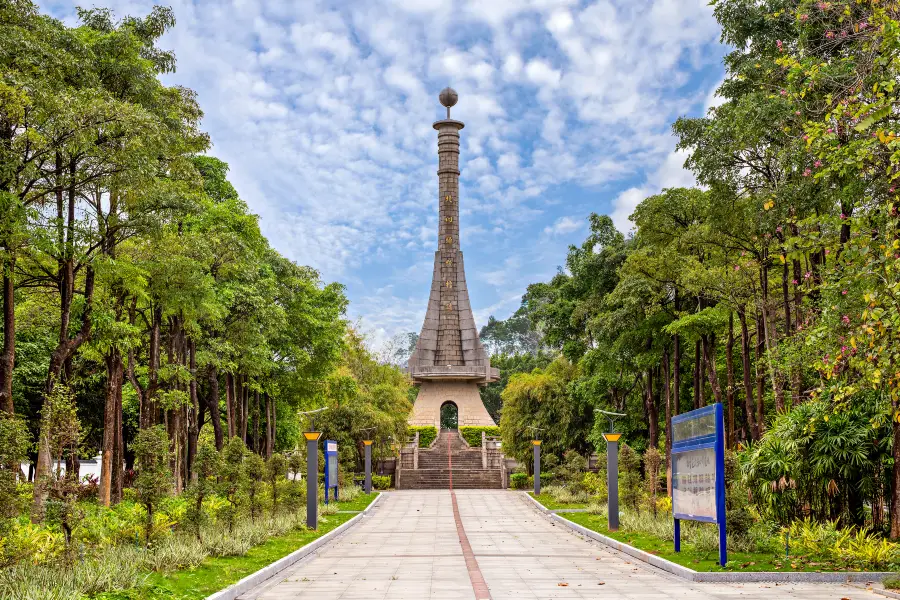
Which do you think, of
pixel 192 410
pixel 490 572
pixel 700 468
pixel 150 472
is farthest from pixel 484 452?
pixel 150 472

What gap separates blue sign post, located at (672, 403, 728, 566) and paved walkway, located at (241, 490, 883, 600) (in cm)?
101

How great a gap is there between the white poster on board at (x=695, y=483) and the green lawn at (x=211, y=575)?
19.6 ft

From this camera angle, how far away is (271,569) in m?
11.3

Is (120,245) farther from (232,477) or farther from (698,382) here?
(698,382)

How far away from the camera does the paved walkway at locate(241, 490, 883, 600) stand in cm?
927

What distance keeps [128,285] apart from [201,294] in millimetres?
2125

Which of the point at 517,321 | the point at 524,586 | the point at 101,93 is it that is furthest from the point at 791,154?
the point at 517,321

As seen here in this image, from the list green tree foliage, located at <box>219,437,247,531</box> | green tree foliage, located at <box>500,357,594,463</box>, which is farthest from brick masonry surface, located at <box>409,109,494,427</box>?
green tree foliage, located at <box>219,437,247,531</box>

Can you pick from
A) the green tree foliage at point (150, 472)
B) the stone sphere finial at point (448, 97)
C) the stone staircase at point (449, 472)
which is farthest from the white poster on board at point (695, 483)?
the stone sphere finial at point (448, 97)

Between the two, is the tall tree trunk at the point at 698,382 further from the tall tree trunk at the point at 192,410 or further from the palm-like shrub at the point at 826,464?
the tall tree trunk at the point at 192,410

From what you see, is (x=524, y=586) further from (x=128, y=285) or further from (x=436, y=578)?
(x=128, y=285)

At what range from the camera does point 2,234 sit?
12.0 meters

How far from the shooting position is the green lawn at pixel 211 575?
8461 mm

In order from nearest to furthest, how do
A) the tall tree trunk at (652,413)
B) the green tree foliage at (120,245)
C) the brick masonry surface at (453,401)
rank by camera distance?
1. the green tree foliage at (120,245)
2. the tall tree trunk at (652,413)
3. the brick masonry surface at (453,401)
